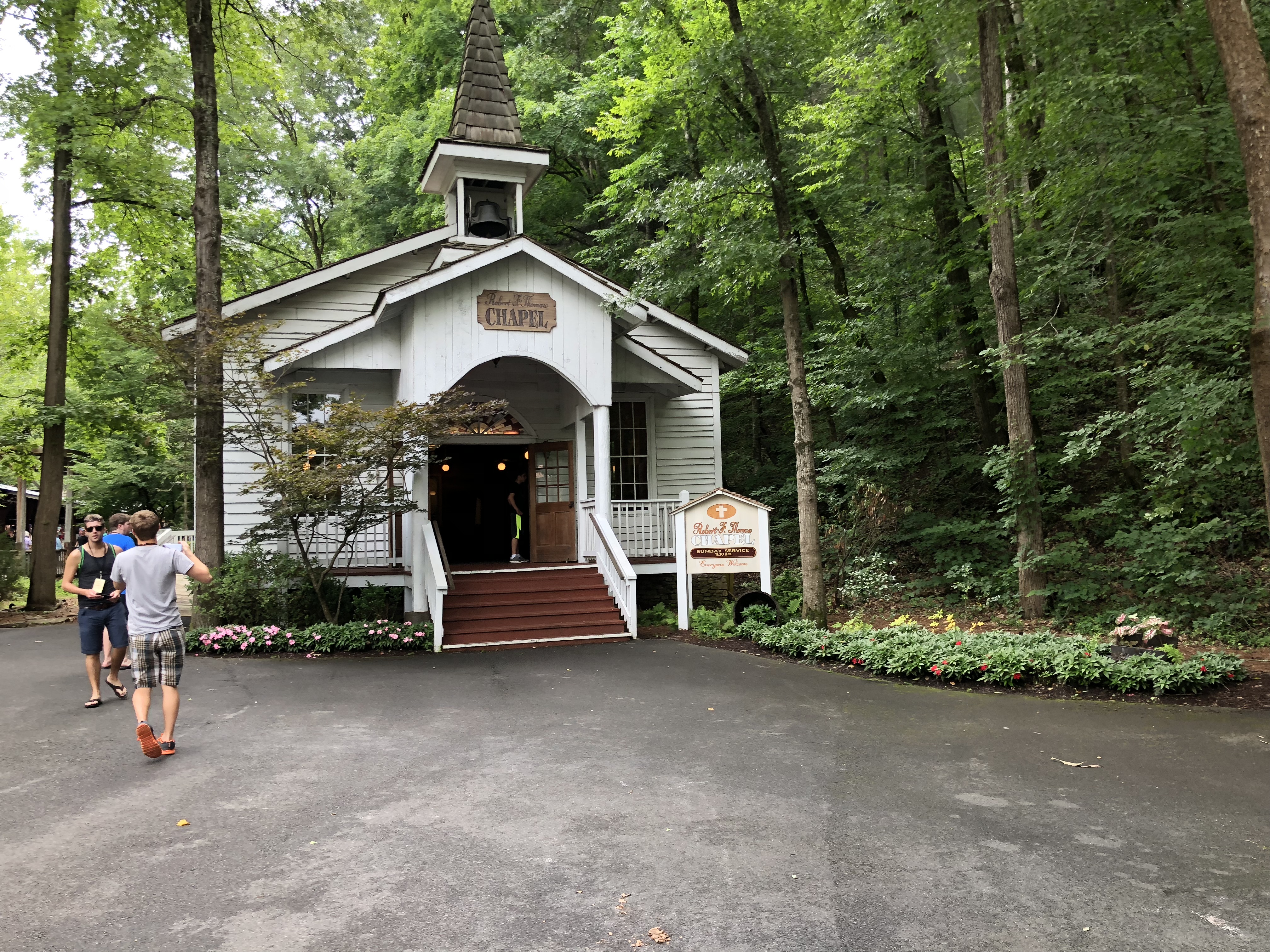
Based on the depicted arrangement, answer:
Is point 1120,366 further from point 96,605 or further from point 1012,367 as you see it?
point 96,605

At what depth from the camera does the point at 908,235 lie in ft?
50.2

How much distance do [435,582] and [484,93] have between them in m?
10.6

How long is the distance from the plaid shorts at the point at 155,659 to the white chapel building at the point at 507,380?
186 inches

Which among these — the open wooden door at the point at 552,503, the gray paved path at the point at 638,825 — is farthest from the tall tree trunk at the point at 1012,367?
the open wooden door at the point at 552,503

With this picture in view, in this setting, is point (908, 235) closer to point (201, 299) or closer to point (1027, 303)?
point (1027, 303)

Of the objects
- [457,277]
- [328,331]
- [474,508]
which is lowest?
[474,508]

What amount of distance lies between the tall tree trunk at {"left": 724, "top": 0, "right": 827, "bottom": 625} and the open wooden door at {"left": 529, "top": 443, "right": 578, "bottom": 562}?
4624 mm

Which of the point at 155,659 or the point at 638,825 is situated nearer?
the point at 638,825

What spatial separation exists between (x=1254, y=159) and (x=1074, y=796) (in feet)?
17.9

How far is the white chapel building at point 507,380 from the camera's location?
11.6m

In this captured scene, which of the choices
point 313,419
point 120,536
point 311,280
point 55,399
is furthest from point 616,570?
point 55,399

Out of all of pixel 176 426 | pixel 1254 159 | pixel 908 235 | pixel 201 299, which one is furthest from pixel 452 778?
pixel 908 235

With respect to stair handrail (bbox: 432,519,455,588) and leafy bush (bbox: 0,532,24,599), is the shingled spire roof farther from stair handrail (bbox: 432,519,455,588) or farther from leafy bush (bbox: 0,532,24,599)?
leafy bush (bbox: 0,532,24,599)

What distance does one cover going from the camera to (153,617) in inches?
228
